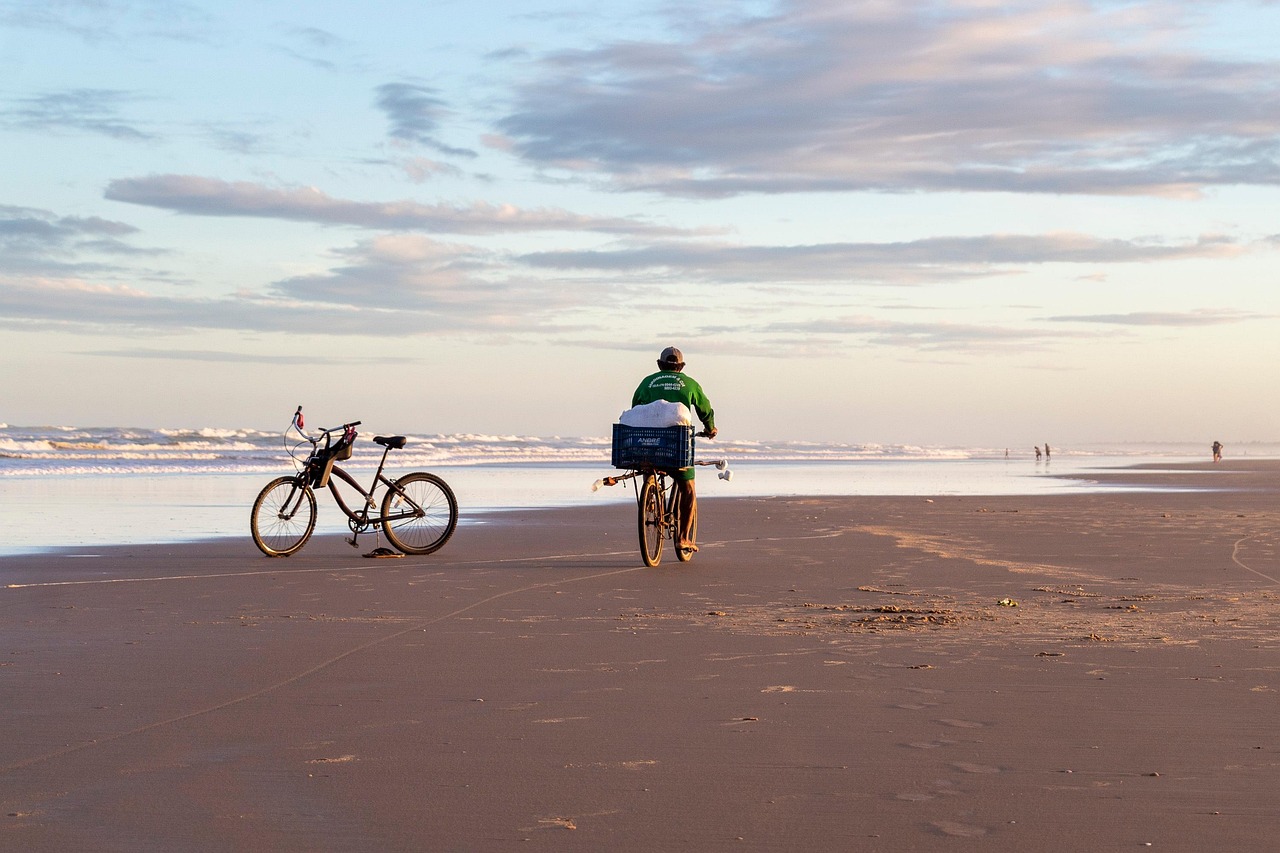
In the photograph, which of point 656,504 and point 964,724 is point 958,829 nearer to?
point 964,724

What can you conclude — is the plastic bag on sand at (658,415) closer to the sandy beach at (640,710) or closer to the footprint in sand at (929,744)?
the sandy beach at (640,710)

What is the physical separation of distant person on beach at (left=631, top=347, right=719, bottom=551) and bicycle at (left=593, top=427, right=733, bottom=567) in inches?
2.1

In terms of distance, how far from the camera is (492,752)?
449 cm

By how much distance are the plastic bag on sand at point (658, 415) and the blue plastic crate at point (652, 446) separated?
0.14 feet

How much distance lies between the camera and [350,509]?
42.0ft

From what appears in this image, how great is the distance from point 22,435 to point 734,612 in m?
59.5

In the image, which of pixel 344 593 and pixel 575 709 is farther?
pixel 344 593

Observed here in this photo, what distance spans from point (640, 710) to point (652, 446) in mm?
6249

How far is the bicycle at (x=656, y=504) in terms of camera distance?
11.3m

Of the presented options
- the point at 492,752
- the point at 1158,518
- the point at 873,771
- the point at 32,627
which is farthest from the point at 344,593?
the point at 1158,518

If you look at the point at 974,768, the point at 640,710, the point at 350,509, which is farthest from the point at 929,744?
the point at 350,509

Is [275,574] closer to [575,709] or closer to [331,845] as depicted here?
[575,709]

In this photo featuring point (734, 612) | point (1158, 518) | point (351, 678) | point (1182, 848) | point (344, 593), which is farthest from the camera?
point (1158, 518)

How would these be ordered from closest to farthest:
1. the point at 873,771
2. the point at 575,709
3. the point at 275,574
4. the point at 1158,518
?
the point at 873,771 → the point at 575,709 → the point at 275,574 → the point at 1158,518
